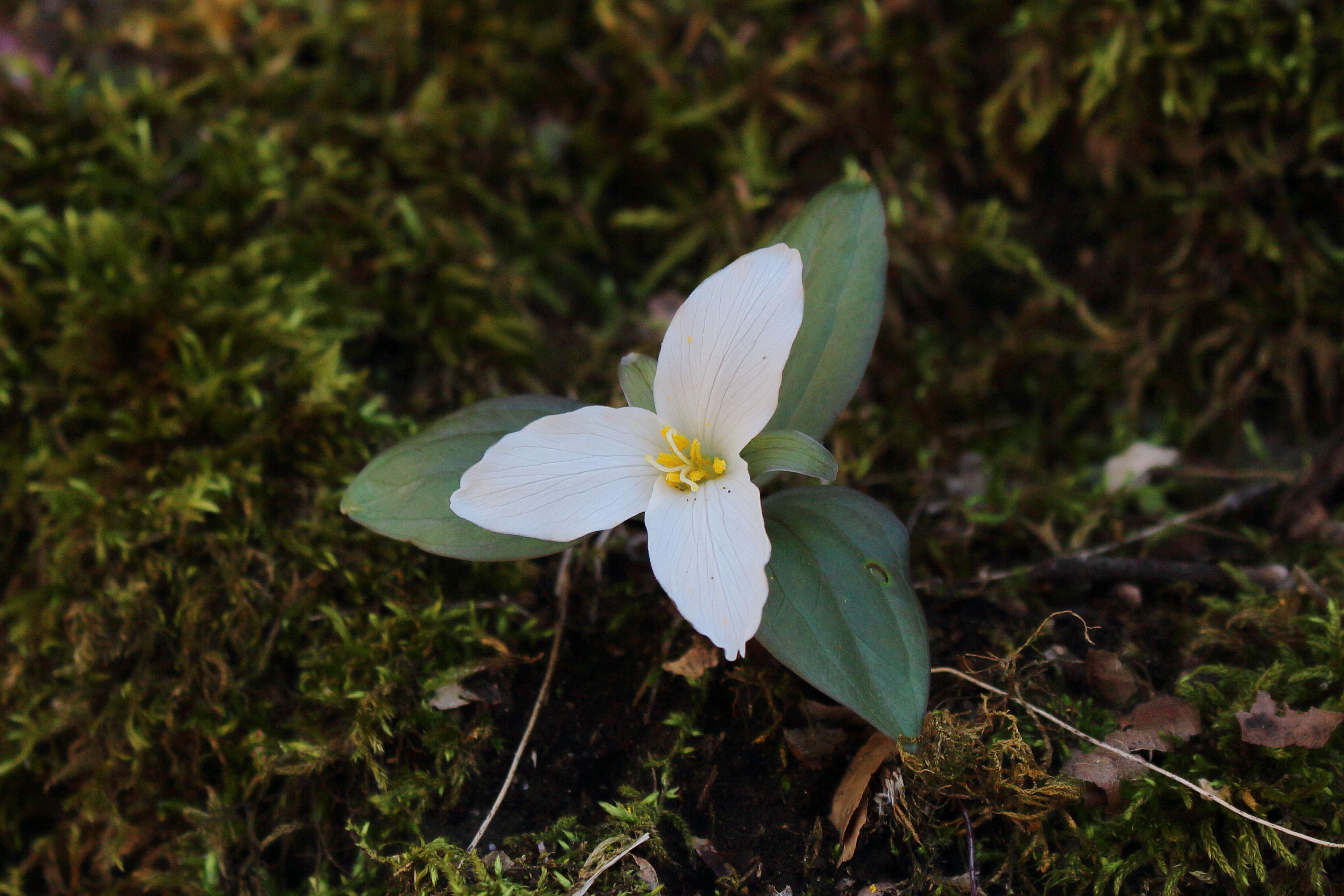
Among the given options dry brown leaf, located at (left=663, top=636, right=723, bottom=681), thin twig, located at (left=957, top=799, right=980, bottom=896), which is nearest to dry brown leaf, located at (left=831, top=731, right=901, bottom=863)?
thin twig, located at (left=957, top=799, right=980, bottom=896)

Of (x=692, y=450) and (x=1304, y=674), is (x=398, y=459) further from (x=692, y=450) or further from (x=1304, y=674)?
(x=1304, y=674)

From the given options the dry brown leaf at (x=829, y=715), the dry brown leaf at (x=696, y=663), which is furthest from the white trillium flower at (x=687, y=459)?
the dry brown leaf at (x=829, y=715)

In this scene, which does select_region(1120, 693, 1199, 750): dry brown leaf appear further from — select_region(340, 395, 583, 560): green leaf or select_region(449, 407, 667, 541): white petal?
select_region(340, 395, 583, 560): green leaf

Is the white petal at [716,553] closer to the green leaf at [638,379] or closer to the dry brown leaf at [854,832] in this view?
the green leaf at [638,379]

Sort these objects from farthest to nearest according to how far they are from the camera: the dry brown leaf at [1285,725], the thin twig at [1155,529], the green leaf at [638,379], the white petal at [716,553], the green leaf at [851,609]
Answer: the thin twig at [1155,529]
the green leaf at [638,379]
the dry brown leaf at [1285,725]
the green leaf at [851,609]
the white petal at [716,553]

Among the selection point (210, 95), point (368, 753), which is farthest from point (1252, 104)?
point (210, 95)

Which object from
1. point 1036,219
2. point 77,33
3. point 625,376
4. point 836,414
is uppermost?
point 77,33
